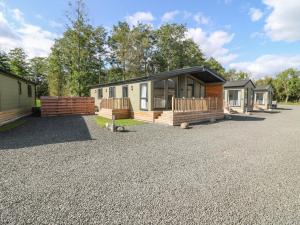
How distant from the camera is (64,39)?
24859 mm

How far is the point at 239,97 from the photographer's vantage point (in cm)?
1948

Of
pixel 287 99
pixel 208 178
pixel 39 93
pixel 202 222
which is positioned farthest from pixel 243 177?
pixel 287 99

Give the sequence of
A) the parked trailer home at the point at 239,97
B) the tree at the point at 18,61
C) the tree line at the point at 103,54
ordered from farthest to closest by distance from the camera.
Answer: the tree at the point at 18,61 < the tree line at the point at 103,54 < the parked trailer home at the point at 239,97

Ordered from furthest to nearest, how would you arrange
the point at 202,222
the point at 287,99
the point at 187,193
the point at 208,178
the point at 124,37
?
the point at 287,99 < the point at 124,37 < the point at 208,178 < the point at 187,193 < the point at 202,222

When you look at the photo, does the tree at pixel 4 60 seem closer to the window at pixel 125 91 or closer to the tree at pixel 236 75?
the window at pixel 125 91

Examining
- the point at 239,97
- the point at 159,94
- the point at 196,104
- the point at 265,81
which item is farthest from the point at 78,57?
the point at 265,81

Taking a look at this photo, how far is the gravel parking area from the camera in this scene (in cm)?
246

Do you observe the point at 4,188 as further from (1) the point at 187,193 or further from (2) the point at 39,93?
(2) the point at 39,93

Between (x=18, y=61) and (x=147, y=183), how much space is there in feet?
125

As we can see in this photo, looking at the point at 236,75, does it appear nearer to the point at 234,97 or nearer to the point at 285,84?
the point at 285,84

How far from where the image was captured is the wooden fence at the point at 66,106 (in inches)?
551

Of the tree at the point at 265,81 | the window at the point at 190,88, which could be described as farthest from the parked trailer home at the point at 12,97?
the tree at the point at 265,81

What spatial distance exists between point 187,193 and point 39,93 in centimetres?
3983

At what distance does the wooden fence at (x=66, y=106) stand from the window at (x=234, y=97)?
14.4 metres
